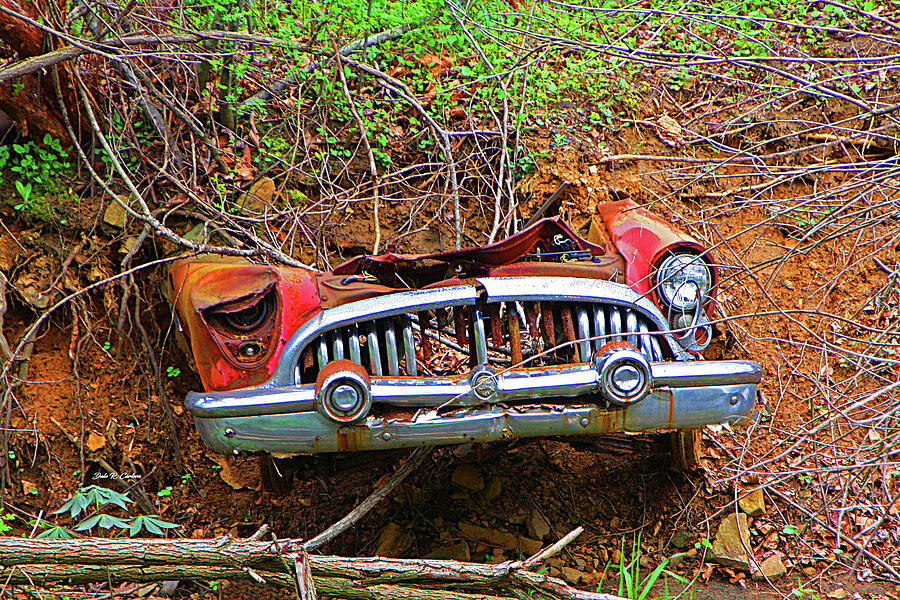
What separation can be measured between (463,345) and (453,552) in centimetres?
115

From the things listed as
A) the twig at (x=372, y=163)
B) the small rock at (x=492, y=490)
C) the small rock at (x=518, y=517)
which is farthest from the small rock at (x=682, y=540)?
the twig at (x=372, y=163)

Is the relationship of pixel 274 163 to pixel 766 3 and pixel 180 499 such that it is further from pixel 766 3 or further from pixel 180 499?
pixel 766 3

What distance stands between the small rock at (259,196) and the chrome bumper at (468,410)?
1971 mm

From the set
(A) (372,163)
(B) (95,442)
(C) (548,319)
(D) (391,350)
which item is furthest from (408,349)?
(A) (372,163)

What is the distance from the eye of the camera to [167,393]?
4.04 m

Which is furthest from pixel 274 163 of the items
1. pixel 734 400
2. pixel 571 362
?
pixel 734 400

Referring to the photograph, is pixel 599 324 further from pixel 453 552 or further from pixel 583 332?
pixel 453 552

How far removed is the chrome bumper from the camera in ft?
9.05

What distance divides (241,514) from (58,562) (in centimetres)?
118

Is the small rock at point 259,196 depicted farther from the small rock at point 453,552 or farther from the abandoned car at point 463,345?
the small rock at point 453,552

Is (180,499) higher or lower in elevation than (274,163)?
lower

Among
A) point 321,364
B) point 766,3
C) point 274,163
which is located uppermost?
point 766,3

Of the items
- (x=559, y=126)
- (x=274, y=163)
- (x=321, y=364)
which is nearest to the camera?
(x=321, y=364)

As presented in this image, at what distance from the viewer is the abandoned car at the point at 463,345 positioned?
2.77 metres
